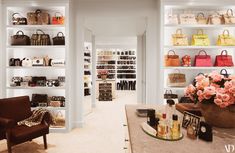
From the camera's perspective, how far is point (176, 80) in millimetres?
3936

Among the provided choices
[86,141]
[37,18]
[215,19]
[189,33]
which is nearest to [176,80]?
[189,33]

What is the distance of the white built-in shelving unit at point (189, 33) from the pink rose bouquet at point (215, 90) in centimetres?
226

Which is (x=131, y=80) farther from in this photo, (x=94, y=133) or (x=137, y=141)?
(x=137, y=141)

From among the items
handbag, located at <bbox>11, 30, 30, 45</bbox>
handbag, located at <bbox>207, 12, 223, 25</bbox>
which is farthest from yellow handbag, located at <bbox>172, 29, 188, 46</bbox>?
handbag, located at <bbox>11, 30, 30, 45</bbox>

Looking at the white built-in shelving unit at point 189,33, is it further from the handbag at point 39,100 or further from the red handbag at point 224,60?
the handbag at point 39,100

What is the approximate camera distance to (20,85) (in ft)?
13.4

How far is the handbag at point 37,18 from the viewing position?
13.2 feet

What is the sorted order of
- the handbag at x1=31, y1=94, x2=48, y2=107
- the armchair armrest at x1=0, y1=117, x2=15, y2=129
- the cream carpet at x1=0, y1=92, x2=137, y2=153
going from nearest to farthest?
the armchair armrest at x1=0, y1=117, x2=15, y2=129, the cream carpet at x1=0, y1=92, x2=137, y2=153, the handbag at x1=31, y1=94, x2=48, y2=107

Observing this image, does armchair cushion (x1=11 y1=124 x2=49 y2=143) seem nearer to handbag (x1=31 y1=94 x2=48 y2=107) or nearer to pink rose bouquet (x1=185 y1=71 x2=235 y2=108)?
handbag (x1=31 y1=94 x2=48 y2=107)

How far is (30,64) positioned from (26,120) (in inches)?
51.2

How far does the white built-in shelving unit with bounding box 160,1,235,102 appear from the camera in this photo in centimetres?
386

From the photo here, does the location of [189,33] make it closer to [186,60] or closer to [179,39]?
[179,39]

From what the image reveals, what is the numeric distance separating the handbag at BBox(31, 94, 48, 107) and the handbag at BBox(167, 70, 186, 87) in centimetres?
253

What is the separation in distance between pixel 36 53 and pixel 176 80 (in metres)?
2.98
